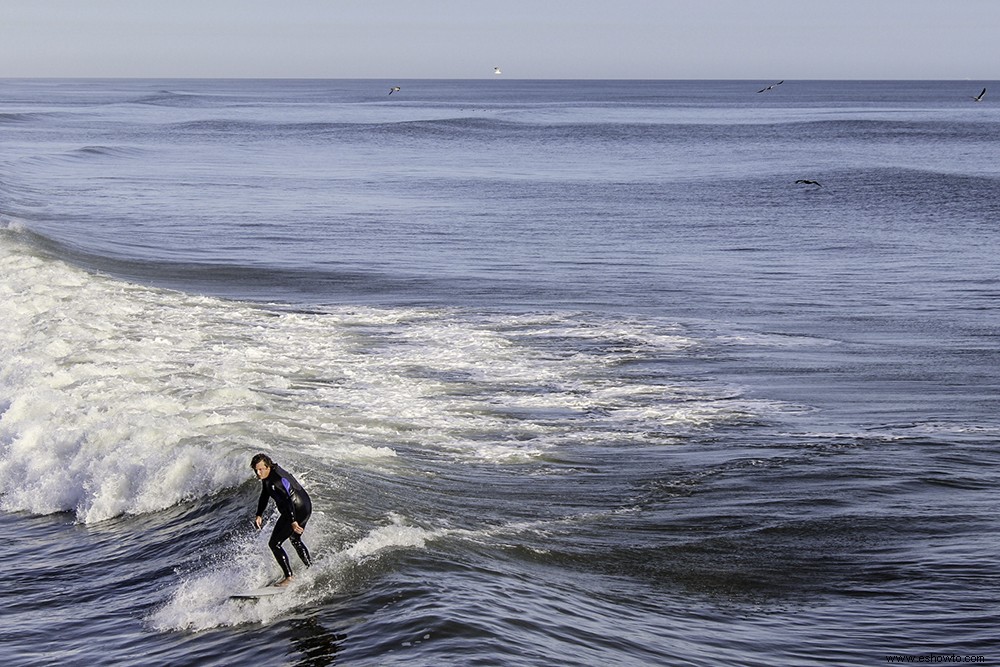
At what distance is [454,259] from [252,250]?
20.1 feet

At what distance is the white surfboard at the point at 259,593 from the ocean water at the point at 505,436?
5.0 inches

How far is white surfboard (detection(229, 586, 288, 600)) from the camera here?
10891mm

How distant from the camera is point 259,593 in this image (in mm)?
10984

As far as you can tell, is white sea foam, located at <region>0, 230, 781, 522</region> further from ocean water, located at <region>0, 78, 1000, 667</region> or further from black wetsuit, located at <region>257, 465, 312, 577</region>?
black wetsuit, located at <region>257, 465, 312, 577</region>

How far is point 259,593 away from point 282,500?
101cm

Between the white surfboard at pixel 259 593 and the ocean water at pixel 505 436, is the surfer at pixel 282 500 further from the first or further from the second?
the ocean water at pixel 505 436

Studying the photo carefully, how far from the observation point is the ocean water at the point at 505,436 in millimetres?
10852

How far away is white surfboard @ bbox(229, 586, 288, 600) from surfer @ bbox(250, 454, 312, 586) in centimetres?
24

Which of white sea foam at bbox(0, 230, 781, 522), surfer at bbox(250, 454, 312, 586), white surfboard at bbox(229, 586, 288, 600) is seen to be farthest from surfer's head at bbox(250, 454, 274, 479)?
white sea foam at bbox(0, 230, 781, 522)

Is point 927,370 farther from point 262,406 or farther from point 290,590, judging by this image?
point 290,590

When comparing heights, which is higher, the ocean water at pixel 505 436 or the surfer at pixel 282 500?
the surfer at pixel 282 500

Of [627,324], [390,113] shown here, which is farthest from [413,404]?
[390,113]

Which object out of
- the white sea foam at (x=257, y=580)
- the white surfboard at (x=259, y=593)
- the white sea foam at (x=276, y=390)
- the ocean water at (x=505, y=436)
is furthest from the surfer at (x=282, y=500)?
the white sea foam at (x=276, y=390)

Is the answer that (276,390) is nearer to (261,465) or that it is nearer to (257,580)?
(257,580)
